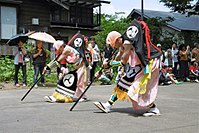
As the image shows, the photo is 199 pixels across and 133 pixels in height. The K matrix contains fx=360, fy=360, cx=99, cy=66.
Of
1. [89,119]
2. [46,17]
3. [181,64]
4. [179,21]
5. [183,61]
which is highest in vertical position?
[179,21]

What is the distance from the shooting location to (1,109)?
7516mm

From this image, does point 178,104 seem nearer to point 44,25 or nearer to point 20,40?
point 20,40

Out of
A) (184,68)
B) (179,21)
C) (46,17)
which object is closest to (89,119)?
(184,68)

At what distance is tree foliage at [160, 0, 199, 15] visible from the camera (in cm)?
2028

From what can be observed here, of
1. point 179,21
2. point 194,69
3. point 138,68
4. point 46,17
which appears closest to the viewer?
point 138,68

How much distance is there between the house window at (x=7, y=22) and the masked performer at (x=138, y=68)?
15079 millimetres

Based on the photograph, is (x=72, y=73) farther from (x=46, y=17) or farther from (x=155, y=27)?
(x=155, y=27)

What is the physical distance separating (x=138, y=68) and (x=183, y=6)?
1548cm

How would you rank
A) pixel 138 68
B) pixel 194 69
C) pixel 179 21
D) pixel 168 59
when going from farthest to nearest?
pixel 179 21 → pixel 194 69 → pixel 168 59 → pixel 138 68


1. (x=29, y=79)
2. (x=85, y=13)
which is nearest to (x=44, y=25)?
(x=85, y=13)

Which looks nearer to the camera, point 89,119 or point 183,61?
point 89,119

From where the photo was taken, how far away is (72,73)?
8648 millimetres

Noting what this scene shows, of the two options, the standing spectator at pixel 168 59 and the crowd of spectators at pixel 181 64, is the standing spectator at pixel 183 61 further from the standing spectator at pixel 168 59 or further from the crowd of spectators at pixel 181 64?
the standing spectator at pixel 168 59

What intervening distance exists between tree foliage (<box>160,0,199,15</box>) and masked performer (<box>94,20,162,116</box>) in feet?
46.4
